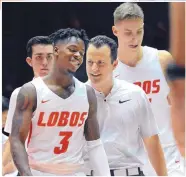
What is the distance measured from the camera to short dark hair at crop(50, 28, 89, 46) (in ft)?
7.52

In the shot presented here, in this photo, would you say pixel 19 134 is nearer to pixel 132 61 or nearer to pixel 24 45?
pixel 24 45

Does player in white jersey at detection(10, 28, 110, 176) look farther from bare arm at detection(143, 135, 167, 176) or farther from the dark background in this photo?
bare arm at detection(143, 135, 167, 176)

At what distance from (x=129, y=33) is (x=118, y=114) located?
468 mm

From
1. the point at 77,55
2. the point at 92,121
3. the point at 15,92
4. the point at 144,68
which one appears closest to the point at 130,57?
the point at 144,68

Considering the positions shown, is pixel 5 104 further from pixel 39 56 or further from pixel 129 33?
pixel 129 33

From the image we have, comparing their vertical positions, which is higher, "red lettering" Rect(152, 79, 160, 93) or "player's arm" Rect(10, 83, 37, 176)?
"red lettering" Rect(152, 79, 160, 93)

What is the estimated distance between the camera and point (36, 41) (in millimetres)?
2312

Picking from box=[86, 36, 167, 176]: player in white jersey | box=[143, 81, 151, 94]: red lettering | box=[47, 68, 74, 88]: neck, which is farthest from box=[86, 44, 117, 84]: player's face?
box=[143, 81, 151, 94]: red lettering

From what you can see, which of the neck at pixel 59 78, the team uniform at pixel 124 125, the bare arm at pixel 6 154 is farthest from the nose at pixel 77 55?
the bare arm at pixel 6 154

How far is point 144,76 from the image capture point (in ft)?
7.90

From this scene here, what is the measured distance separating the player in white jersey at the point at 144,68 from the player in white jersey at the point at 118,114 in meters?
0.05

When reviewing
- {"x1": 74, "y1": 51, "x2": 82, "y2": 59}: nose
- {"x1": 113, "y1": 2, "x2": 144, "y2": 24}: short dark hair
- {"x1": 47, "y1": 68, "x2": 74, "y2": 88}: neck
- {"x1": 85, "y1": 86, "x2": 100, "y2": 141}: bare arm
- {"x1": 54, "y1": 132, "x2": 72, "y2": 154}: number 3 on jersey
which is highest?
{"x1": 113, "y1": 2, "x2": 144, "y2": 24}: short dark hair

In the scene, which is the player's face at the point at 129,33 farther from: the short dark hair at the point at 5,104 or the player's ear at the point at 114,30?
the short dark hair at the point at 5,104

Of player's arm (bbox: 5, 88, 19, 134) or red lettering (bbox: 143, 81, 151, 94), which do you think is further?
red lettering (bbox: 143, 81, 151, 94)
